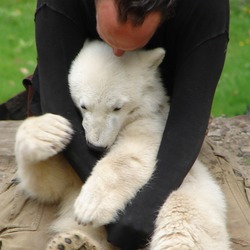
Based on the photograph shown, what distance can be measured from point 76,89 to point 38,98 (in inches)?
20.3

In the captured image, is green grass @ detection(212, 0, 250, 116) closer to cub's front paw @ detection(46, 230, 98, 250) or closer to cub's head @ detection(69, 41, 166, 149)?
cub's head @ detection(69, 41, 166, 149)

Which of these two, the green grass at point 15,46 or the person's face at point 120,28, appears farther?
the green grass at point 15,46

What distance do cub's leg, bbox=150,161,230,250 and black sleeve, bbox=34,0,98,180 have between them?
0.41 meters

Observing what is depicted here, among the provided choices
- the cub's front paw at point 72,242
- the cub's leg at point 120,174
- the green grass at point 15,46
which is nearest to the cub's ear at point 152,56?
the cub's leg at point 120,174

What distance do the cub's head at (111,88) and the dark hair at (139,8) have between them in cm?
34

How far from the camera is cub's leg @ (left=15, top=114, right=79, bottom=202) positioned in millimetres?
2639

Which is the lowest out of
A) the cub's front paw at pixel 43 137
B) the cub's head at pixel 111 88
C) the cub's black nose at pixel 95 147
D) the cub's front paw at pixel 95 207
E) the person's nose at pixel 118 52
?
the cub's front paw at pixel 95 207

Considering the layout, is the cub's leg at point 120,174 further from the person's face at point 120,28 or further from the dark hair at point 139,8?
the dark hair at point 139,8

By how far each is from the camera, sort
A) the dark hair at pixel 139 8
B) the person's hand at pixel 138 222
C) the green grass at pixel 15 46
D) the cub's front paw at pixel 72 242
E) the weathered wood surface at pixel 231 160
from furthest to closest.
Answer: the green grass at pixel 15 46, the weathered wood surface at pixel 231 160, the person's hand at pixel 138 222, the cub's front paw at pixel 72 242, the dark hair at pixel 139 8

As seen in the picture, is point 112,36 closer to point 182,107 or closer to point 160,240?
point 182,107

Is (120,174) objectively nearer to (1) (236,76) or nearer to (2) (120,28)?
(2) (120,28)

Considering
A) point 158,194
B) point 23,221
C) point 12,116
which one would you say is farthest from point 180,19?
point 12,116

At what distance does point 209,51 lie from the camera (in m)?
2.82

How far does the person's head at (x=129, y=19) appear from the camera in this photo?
2449 mm
